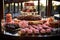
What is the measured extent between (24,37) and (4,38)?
0.28 m

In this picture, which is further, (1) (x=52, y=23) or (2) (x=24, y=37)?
(1) (x=52, y=23)

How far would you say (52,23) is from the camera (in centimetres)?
264

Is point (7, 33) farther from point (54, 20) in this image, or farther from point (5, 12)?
point (54, 20)

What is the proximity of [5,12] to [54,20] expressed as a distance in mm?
702

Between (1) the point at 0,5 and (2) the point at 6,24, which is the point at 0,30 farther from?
(1) the point at 0,5

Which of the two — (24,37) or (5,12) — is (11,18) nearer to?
(5,12)

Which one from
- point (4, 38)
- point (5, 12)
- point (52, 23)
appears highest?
point (5, 12)

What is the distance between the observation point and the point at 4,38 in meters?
2.54

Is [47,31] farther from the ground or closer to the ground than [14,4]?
closer to the ground

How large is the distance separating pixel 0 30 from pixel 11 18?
0.78 feet

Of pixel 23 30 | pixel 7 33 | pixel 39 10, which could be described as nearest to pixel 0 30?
Result: pixel 7 33

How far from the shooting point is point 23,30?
8.38 ft

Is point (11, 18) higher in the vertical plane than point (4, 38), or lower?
higher

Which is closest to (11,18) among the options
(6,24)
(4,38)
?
(6,24)
